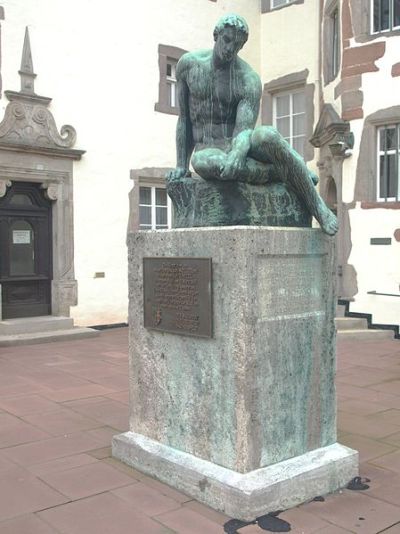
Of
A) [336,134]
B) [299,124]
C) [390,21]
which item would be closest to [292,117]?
[299,124]

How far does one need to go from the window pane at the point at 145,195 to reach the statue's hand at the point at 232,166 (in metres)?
8.57

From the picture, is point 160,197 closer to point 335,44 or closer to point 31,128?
point 31,128

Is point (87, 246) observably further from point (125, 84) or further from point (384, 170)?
point (384, 170)

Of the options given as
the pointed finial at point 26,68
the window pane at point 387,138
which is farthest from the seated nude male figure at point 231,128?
the window pane at point 387,138

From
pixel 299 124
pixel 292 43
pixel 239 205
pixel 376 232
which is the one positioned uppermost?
pixel 292 43

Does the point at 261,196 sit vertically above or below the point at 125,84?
below

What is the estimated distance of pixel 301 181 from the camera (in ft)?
12.3

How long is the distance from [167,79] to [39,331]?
Result: 5531 millimetres

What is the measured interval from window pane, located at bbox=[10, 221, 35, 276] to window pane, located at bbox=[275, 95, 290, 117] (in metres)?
6.07

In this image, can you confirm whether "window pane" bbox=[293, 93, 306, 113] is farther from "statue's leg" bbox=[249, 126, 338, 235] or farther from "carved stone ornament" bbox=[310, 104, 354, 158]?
"statue's leg" bbox=[249, 126, 338, 235]

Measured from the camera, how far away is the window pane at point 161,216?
12.3m

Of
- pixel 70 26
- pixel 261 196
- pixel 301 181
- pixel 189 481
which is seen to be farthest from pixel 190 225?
pixel 70 26

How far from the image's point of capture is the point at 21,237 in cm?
1066

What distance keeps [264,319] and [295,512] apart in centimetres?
107
